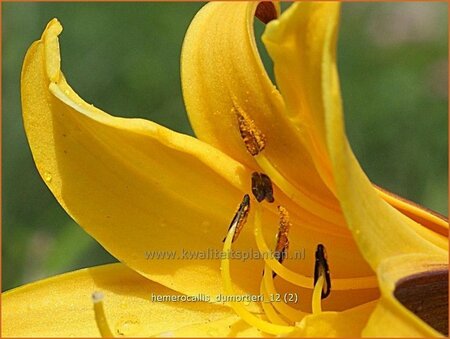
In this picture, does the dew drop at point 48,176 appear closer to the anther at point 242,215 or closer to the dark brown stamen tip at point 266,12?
the anther at point 242,215

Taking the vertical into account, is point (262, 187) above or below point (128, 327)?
above

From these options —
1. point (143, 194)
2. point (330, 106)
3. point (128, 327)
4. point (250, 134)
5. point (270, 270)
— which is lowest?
point (128, 327)

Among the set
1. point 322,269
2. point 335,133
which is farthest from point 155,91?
point 335,133

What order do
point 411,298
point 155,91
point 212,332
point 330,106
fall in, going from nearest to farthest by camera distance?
1. point 330,106
2. point 411,298
3. point 212,332
4. point 155,91

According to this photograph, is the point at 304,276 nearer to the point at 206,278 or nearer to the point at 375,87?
the point at 206,278

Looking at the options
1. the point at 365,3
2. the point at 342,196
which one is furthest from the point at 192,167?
the point at 365,3

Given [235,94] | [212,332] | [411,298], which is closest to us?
[411,298]

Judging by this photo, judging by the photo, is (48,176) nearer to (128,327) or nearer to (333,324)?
(128,327)

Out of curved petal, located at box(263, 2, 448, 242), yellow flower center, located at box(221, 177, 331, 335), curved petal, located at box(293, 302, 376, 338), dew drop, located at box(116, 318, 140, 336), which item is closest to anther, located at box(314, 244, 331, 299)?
yellow flower center, located at box(221, 177, 331, 335)
